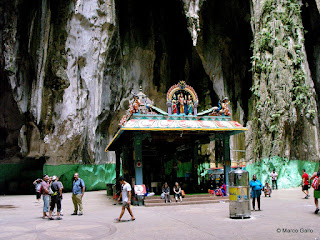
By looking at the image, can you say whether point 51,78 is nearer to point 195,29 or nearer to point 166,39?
point 195,29

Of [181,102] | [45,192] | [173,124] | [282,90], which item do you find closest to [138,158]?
[173,124]

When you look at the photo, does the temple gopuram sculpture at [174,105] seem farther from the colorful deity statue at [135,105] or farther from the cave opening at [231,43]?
the cave opening at [231,43]

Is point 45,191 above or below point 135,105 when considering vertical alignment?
below

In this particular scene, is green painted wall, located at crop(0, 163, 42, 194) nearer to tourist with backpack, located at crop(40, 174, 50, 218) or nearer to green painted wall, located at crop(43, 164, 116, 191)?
green painted wall, located at crop(43, 164, 116, 191)

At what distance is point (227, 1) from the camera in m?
32.6

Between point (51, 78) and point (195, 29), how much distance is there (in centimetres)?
1235

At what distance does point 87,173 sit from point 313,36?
24.2 meters

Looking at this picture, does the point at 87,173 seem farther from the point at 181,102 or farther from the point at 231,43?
the point at 231,43

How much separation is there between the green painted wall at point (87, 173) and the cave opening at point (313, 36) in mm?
20538

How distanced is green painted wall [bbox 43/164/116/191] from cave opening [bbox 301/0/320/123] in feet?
67.4

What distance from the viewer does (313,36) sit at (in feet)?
102

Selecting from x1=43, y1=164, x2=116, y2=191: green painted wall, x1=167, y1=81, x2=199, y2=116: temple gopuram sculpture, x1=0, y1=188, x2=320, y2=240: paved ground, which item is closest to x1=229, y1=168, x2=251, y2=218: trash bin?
x1=0, y1=188, x2=320, y2=240: paved ground

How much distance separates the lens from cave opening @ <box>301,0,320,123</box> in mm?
30359

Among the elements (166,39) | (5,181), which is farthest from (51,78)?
(166,39)
